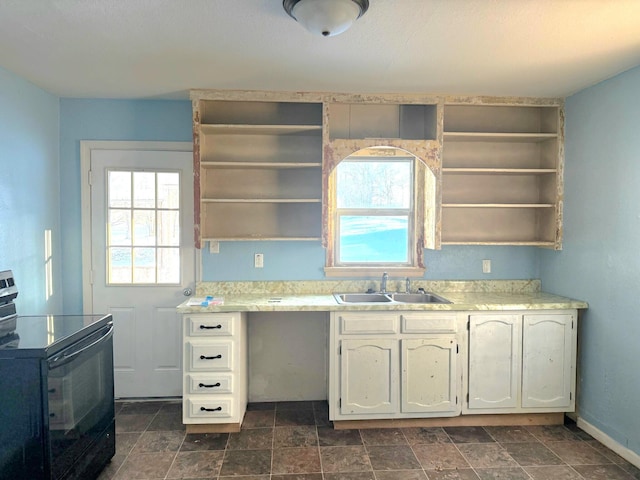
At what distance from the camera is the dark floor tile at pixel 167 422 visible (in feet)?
9.37

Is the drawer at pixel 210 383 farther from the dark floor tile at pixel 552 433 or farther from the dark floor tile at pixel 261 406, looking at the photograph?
the dark floor tile at pixel 552 433

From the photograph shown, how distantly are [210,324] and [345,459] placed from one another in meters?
1.17

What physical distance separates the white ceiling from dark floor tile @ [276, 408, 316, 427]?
7.61 feet

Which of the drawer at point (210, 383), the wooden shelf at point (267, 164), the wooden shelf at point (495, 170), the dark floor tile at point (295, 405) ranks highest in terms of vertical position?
the wooden shelf at point (267, 164)

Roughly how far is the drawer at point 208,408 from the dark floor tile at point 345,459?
26.4 inches

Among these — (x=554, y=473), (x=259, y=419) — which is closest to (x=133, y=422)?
(x=259, y=419)

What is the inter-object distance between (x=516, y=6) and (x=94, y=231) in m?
3.04

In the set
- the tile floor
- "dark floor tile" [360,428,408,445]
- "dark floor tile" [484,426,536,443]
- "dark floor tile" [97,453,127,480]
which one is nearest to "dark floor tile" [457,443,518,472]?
the tile floor

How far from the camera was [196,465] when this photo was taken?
242 cm

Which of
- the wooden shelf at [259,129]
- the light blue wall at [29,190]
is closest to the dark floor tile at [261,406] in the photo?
the light blue wall at [29,190]

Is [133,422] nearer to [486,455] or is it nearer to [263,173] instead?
[263,173]

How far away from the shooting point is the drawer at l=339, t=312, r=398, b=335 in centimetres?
278

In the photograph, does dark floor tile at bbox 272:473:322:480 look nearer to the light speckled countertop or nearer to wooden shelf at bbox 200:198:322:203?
the light speckled countertop

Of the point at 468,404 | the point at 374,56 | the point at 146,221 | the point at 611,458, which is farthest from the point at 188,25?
the point at 611,458
